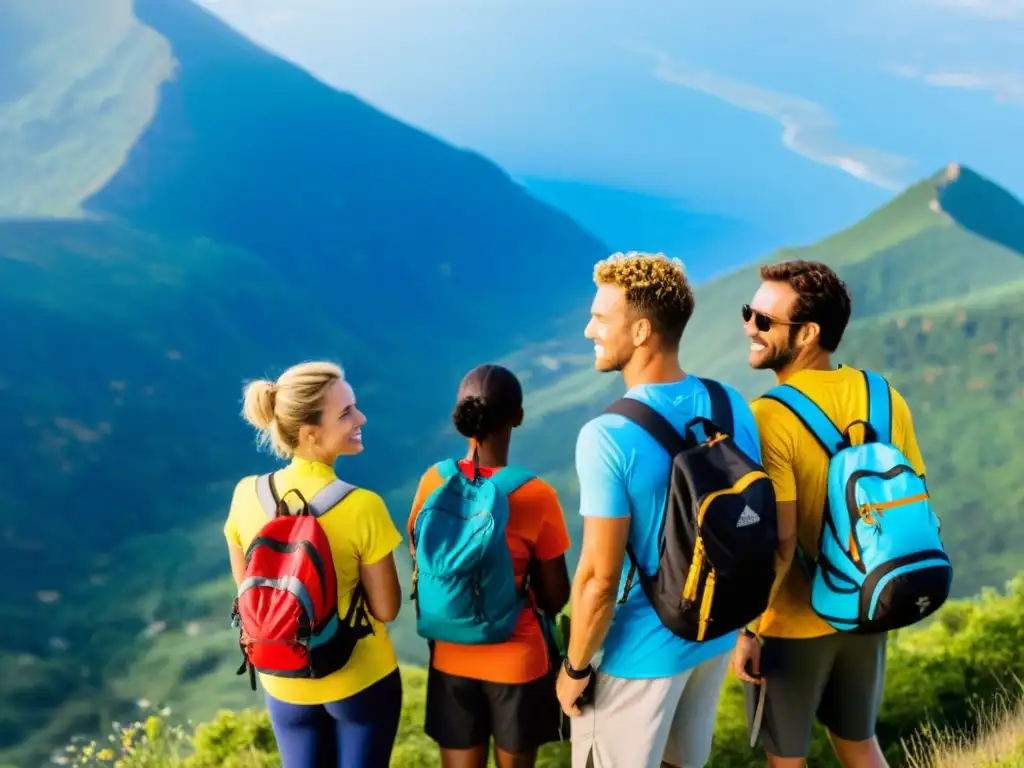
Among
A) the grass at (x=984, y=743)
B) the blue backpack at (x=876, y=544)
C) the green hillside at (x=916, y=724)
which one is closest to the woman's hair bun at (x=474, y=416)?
the blue backpack at (x=876, y=544)

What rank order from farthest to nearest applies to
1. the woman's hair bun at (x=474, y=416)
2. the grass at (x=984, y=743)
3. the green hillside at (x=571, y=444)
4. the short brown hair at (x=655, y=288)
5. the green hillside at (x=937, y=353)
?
1. the green hillside at (x=937, y=353)
2. the green hillside at (x=571, y=444)
3. the grass at (x=984, y=743)
4. the woman's hair bun at (x=474, y=416)
5. the short brown hair at (x=655, y=288)

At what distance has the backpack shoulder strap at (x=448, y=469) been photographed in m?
2.17

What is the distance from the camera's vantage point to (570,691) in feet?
6.39

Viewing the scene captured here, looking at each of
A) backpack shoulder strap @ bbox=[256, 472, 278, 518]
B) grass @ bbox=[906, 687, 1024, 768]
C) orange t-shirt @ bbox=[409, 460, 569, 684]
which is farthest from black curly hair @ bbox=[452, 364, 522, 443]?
grass @ bbox=[906, 687, 1024, 768]

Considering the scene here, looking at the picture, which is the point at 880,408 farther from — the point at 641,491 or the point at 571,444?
the point at 571,444

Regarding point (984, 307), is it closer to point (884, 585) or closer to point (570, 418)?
point (570, 418)

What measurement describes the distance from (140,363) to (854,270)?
20.3 m

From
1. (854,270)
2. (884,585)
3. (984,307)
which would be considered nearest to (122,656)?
(884,585)

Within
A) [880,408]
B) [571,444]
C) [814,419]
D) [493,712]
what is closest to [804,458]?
[814,419]

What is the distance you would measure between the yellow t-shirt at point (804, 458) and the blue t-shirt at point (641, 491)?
13 centimetres

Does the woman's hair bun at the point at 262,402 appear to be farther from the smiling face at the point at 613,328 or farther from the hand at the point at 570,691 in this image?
the hand at the point at 570,691

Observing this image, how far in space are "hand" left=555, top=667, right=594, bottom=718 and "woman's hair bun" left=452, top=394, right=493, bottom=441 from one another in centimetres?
61

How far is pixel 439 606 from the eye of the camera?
2139mm

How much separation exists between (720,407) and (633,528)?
1.12 feet
